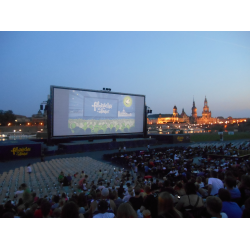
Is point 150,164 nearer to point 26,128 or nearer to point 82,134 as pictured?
point 82,134

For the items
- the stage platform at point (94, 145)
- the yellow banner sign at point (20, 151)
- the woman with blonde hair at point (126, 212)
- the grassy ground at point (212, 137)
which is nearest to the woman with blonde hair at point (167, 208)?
the woman with blonde hair at point (126, 212)

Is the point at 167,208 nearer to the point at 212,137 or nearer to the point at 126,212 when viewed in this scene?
the point at 126,212

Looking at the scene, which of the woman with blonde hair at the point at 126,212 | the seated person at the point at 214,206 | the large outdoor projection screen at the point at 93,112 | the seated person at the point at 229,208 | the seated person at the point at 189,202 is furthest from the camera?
the large outdoor projection screen at the point at 93,112

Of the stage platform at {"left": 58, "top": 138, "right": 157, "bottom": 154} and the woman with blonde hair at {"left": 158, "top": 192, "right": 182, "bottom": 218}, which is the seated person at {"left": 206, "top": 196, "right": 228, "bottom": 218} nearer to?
the woman with blonde hair at {"left": 158, "top": 192, "right": 182, "bottom": 218}

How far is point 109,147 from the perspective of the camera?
84.4 feet

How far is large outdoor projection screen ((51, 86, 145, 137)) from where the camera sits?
20578mm

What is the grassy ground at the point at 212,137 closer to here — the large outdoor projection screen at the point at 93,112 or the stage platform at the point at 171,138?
the stage platform at the point at 171,138

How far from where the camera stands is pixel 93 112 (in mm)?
22672

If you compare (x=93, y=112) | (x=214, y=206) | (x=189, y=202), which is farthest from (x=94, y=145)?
(x=214, y=206)

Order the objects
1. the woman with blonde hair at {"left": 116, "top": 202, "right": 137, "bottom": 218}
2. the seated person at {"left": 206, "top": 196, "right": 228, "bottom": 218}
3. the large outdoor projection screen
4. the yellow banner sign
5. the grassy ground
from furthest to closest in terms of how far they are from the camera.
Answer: the grassy ground < the large outdoor projection screen < the yellow banner sign < the seated person at {"left": 206, "top": 196, "right": 228, "bottom": 218} < the woman with blonde hair at {"left": 116, "top": 202, "right": 137, "bottom": 218}

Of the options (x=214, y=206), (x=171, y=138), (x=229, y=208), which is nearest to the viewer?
(x=214, y=206)

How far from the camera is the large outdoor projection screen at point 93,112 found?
2058cm

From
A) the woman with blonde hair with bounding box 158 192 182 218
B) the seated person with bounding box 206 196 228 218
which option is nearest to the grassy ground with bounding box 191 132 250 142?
the seated person with bounding box 206 196 228 218
